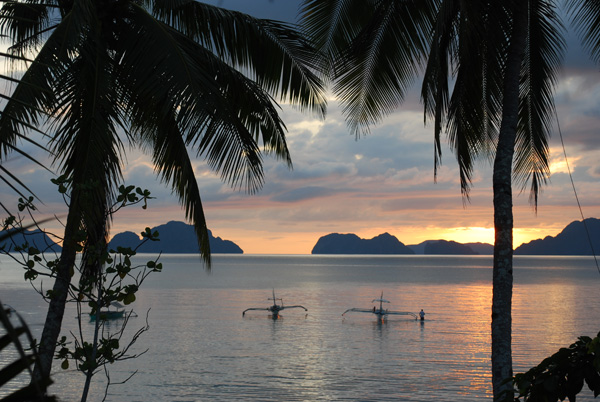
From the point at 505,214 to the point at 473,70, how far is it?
2928 millimetres

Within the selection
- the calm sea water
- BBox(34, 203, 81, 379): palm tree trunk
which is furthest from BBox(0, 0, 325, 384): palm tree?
the calm sea water

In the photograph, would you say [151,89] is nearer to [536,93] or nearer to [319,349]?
[536,93]

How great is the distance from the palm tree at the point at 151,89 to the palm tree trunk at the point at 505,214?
15.0 ft

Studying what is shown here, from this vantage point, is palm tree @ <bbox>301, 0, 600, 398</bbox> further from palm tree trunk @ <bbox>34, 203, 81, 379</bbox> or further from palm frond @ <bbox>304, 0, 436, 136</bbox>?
palm tree trunk @ <bbox>34, 203, 81, 379</bbox>

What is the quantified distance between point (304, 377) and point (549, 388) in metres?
43.5

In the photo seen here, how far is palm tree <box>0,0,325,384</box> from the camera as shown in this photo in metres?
10.0

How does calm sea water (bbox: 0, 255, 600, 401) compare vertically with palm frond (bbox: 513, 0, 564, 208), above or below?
below

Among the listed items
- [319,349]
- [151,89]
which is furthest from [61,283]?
[319,349]

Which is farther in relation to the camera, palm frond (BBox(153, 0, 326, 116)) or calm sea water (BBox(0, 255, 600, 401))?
calm sea water (BBox(0, 255, 600, 401))

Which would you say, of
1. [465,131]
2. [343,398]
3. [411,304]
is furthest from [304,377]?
[411,304]

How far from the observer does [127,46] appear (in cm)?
1187

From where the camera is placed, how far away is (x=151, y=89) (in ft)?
36.0

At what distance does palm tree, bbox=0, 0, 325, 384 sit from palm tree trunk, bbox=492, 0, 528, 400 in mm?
4579

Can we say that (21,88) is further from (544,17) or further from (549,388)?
(544,17)
